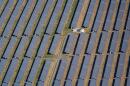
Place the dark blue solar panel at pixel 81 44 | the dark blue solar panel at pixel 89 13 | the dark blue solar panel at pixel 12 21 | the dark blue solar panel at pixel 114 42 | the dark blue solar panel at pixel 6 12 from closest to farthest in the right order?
1. the dark blue solar panel at pixel 114 42
2. the dark blue solar panel at pixel 81 44
3. the dark blue solar panel at pixel 89 13
4. the dark blue solar panel at pixel 12 21
5. the dark blue solar panel at pixel 6 12

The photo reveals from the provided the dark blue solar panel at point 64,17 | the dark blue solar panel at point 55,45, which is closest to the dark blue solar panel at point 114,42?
the dark blue solar panel at point 55,45

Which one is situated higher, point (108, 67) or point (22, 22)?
point (22, 22)

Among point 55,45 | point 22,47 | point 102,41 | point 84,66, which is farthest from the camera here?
point 22,47

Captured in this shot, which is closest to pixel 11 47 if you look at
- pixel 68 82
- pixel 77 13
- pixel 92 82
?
pixel 68 82

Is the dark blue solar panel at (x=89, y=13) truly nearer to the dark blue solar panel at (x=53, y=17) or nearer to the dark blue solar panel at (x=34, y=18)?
the dark blue solar panel at (x=53, y=17)

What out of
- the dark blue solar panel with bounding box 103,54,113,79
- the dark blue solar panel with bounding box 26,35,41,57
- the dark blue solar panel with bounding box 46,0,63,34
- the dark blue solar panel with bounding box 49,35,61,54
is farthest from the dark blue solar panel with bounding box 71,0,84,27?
the dark blue solar panel with bounding box 103,54,113,79

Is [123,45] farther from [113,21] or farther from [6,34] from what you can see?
[6,34]

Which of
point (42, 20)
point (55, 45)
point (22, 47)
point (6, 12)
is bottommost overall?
point (22, 47)

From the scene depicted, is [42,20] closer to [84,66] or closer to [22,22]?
[22,22]
